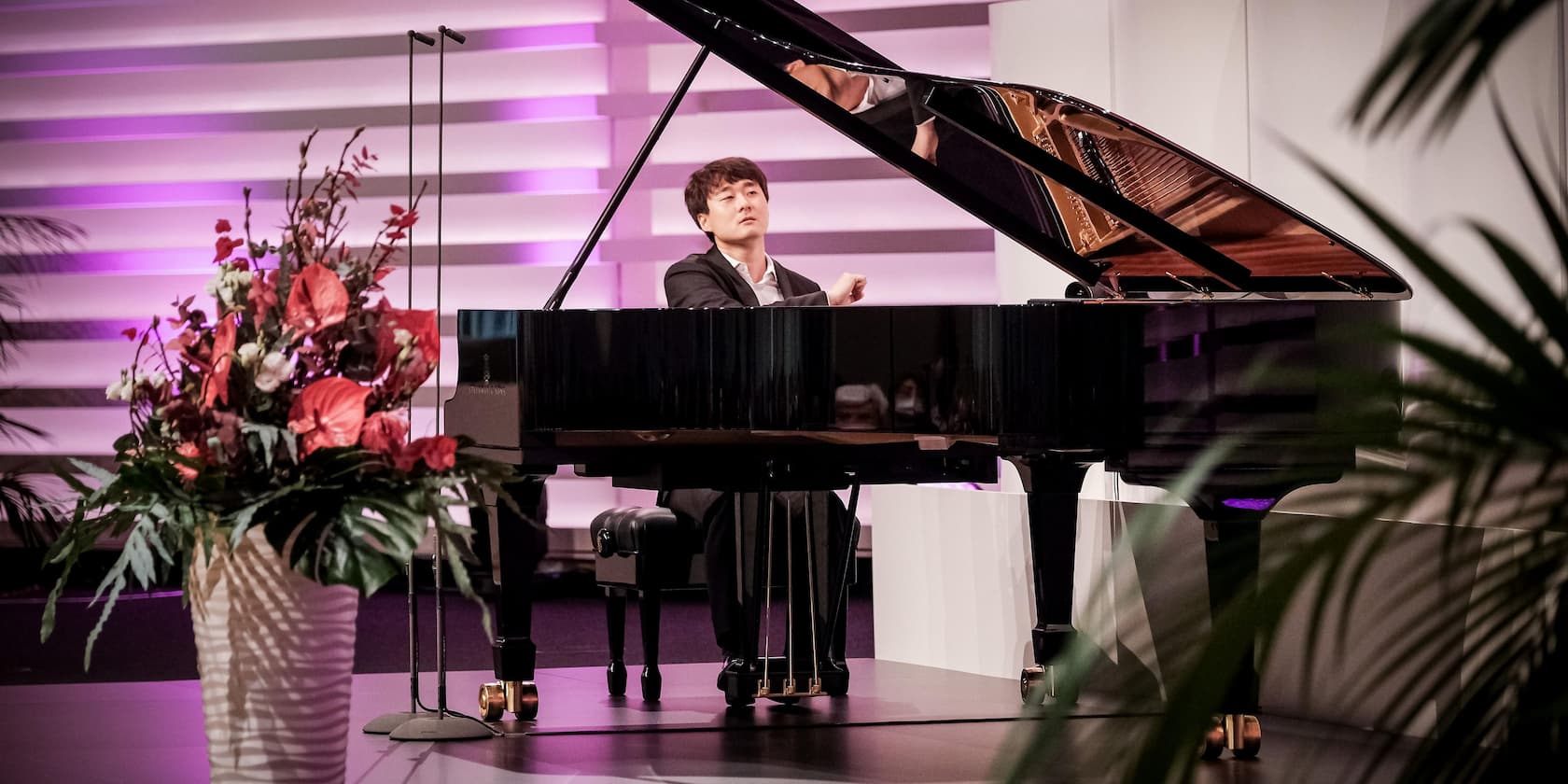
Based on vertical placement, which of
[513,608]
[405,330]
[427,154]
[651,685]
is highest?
[427,154]

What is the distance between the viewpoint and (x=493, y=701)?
3484 millimetres

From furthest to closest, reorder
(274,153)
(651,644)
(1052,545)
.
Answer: (274,153)
(651,644)
(1052,545)

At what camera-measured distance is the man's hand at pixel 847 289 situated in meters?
3.70

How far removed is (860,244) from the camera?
20.6ft

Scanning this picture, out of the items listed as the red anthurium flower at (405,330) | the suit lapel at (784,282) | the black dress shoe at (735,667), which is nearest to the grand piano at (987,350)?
the black dress shoe at (735,667)

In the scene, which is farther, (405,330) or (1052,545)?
(1052,545)

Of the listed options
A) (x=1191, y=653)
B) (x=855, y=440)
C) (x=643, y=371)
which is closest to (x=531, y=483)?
(x=643, y=371)

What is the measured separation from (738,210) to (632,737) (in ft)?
4.37

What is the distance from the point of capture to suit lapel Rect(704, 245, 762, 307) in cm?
381

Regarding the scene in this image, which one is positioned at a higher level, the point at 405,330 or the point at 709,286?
the point at 709,286

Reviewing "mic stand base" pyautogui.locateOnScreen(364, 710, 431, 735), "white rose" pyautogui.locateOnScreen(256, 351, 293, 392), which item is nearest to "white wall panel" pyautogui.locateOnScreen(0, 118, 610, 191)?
"mic stand base" pyautogui.locateOnScreen(364, 710, 431, 735)

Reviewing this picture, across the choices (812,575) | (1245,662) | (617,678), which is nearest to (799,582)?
(812,575)

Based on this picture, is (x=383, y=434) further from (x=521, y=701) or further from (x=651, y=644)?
(x=651, y=644)

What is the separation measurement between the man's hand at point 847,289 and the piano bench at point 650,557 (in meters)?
0.66
